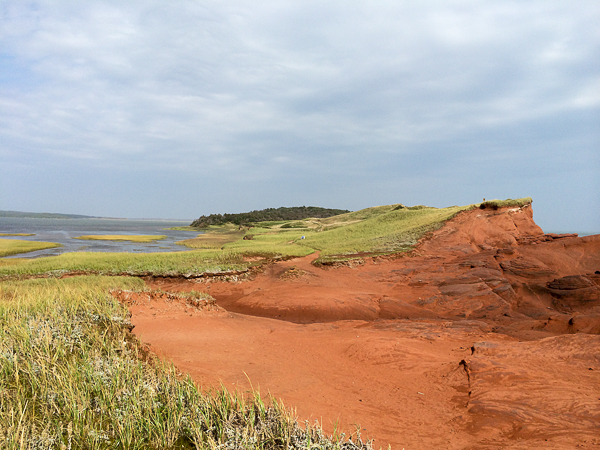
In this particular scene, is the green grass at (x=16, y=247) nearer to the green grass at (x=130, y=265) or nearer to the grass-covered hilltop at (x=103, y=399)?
the green grass at (x=130, y=265)

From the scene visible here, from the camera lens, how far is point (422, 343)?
9.37m

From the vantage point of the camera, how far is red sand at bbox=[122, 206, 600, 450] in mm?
5352

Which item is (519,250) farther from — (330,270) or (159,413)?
(159,413)

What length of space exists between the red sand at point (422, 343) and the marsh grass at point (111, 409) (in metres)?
0.80

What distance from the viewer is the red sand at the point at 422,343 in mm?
5352

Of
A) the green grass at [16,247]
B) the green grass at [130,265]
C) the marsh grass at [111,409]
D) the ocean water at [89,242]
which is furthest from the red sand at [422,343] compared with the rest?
the green grass at [16,247]

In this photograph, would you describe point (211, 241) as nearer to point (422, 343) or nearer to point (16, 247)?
point (16, 247)

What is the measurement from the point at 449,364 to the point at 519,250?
14.2m

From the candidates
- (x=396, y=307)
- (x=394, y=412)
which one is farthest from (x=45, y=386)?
(x=396, y=307)

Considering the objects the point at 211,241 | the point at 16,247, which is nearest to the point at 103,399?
the point at 16,247

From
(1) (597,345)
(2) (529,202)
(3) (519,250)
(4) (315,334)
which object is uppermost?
(2) (529,202)

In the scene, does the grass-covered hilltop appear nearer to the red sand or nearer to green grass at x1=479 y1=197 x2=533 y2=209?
the red sand

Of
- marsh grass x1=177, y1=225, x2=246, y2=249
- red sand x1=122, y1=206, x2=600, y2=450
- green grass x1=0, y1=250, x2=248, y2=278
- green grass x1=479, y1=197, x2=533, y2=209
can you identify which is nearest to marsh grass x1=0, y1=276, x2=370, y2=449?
red sand x1=122, y1=206, x2=600, y2=450

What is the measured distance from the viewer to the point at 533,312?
13219 mm
